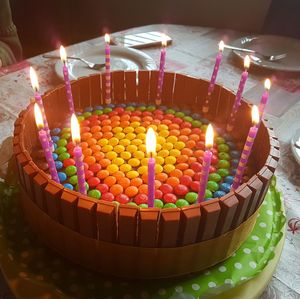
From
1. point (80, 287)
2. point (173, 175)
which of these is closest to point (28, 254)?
point (80, 287)

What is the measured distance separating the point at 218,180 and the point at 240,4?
1.25 metres

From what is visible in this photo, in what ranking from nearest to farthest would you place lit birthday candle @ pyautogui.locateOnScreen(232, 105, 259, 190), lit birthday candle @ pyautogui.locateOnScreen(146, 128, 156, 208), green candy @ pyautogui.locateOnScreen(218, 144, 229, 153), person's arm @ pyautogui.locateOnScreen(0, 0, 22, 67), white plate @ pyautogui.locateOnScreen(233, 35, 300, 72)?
lit birthday candle @ pyautogui.locateOnScreen(146, 128, 156, 208), lit birthday candle @ pyautogui.locateOnScreen(232, 105, 259, 190), green candy @ pyautogui.locateOnScreen(218, 144, 229, 153), white plate @ pyautogui.locateOnScreen(233, 35, 300, 72), person's arm @ pyautogui.locateOnScreen(0, 0, 22, 67)

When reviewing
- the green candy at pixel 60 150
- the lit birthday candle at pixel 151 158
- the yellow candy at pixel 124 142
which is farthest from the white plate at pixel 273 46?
the lit birthday candle at pixel 151 158

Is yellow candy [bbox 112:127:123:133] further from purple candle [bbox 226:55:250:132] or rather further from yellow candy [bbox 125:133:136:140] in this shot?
purple candle [bbox 226:55:250:132]

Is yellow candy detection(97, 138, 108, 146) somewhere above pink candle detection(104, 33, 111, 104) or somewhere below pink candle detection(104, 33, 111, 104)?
below

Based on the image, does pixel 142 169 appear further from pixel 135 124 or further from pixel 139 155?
pixel 135 124

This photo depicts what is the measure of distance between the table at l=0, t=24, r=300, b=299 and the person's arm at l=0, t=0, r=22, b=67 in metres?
0.49

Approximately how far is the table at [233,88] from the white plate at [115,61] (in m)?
0.06

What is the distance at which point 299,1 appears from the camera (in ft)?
5.71

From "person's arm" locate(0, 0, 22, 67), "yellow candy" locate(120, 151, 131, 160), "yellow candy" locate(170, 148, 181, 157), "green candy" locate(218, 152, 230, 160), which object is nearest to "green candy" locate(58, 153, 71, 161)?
"yellow candy" locate(120, 151, 131, 160)

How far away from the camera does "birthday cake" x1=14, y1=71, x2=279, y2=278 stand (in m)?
0.58

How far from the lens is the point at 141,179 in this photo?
2.39ft

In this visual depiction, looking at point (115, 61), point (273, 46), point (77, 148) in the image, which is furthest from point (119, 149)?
point (273, 46)

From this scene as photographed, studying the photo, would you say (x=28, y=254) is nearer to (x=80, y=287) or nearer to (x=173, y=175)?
(x=80, y=287)
